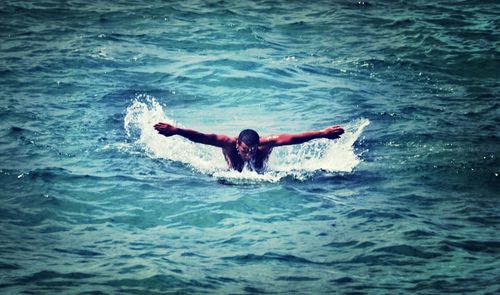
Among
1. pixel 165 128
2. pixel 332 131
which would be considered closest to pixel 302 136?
pixel 332 131

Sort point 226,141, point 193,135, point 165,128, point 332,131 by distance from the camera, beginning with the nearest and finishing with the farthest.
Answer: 1. point 165,128
2. point 332,131
3. point 193,135
4. point 226,141

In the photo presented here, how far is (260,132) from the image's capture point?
13891mm

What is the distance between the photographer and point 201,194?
Result: 33.9 ft

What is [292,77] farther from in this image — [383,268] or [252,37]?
[383,268]

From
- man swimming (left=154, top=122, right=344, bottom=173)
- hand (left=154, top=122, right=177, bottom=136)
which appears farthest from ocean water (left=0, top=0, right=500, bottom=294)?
hand (left=154, top=122, right=177, bottom=136)

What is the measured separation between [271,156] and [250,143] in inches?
63.0

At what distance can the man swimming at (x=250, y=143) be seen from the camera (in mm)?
10797

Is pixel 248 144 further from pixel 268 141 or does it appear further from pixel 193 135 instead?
pixel 193 135

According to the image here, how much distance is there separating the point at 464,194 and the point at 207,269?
4.24 meters

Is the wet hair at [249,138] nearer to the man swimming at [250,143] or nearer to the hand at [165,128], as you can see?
the man swimming at [250,143]

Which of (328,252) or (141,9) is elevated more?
(141,9)

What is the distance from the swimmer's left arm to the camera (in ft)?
34.8

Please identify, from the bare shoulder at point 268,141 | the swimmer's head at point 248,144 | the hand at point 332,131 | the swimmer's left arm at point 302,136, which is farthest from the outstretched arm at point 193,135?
the hand at point 332,131

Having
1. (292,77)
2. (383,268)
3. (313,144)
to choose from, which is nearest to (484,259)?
(383,268)
